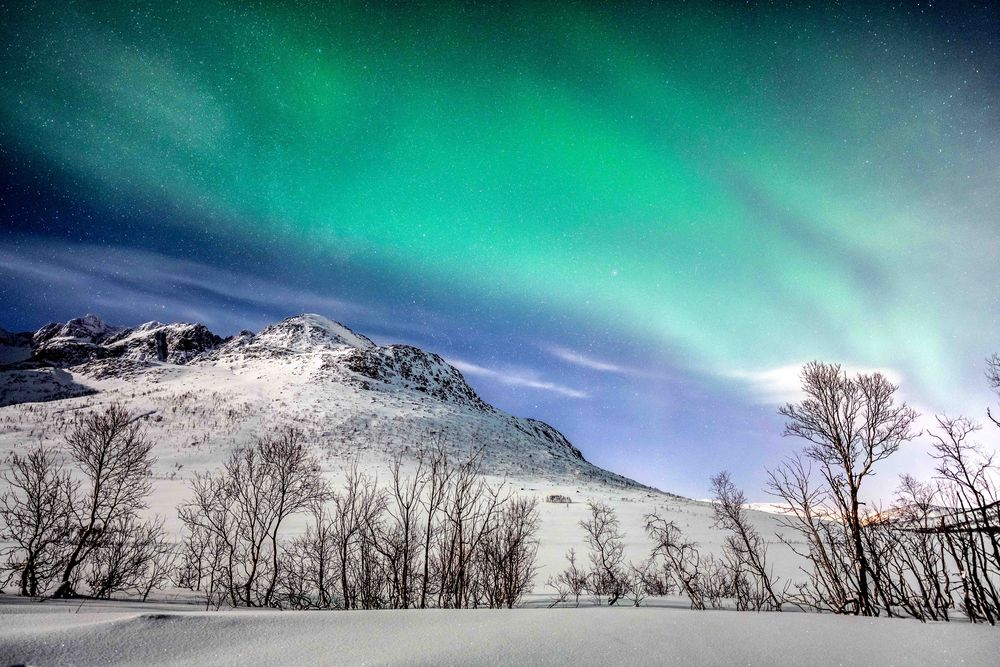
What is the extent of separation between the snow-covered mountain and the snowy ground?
82.3ft

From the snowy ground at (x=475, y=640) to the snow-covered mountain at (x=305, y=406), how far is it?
25.1 metres

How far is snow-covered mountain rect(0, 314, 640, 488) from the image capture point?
49.0 metres

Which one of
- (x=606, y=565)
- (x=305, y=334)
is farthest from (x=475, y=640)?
(x=305, y=334)

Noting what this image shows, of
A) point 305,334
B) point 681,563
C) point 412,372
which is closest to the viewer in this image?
point 681,563

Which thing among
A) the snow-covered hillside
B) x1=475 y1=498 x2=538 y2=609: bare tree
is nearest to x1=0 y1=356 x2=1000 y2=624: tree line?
x1=475 y1=498 x2=538 y2=609: bare tree

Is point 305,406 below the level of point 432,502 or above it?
above

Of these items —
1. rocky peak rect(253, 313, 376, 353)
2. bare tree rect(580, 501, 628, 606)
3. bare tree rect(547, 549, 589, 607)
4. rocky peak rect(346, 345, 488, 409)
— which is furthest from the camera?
rocky peak rect(253, 313, 376, 353)

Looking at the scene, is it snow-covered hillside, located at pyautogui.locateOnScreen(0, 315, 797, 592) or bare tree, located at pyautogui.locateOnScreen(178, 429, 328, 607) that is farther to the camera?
snow-covered hillside, located at pyautogui.locateOnScreen(0, 315, 797, 592)

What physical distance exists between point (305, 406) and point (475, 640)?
6611 centimetres

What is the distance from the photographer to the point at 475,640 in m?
2.44

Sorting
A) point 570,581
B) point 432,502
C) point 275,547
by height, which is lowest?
point 570,581

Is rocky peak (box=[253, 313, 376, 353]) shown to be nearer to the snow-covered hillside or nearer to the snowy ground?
the snow-covered hillside

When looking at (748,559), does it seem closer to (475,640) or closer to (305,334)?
(475,640)

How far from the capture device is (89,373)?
8881cm
